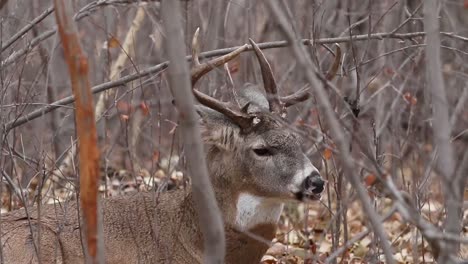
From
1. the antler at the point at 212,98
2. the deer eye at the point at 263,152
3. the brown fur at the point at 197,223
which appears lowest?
the brown fur at the point at 197,223

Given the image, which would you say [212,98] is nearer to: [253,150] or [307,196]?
[253,150]

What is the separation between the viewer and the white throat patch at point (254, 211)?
7.29m

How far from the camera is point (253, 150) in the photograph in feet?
24.2

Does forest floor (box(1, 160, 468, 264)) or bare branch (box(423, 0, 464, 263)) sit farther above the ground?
bare branch (box(423, 0, 464, 263))

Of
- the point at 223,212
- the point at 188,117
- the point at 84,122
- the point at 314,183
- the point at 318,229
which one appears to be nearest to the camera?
the point at 188,117

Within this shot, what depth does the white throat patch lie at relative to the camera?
7.29 metres

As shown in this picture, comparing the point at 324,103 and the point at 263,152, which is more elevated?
the point at 324,103

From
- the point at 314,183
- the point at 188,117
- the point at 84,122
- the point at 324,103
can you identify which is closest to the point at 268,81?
the point at 314,183

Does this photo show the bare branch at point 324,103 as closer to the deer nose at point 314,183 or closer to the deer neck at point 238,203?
the deer nose at point 314,183

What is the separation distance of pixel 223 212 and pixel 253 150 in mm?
509

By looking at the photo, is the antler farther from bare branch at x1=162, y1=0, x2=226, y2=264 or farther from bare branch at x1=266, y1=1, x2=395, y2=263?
bare branch at x1=162, y1=0, x2=226, y2=264

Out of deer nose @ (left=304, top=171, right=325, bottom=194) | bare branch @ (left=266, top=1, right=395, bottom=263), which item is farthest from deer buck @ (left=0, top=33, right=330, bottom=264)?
bare branch @ (left=266, top=1, right=395, bottom=263)

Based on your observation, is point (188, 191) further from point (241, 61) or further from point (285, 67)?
point (285, 67)

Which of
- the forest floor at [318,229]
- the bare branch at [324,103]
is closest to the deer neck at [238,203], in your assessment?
the forest floor at [318,229]
